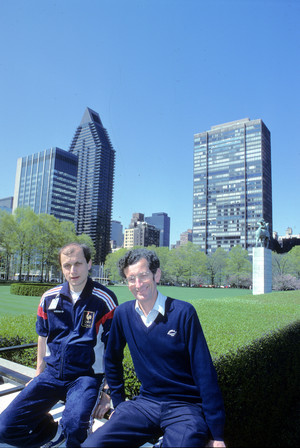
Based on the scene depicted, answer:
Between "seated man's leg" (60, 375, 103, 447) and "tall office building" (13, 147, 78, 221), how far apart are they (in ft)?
373

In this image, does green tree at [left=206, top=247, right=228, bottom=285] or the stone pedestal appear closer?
the stone pedestal

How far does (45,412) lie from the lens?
2504 millimetres

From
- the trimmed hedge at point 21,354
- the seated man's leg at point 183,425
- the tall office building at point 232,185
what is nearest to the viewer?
the seated man's leg at point 183,425

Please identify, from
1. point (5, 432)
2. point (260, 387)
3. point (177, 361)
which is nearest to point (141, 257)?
point (177, 361)

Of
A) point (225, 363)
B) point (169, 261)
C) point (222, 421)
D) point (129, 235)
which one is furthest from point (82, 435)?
point (129, 235)

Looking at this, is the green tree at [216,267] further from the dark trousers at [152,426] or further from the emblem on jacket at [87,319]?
the dark trousers at [152,426]

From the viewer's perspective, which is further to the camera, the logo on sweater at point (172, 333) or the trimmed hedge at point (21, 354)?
the trimmed hedge at point (21, 354)

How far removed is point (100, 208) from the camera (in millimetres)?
150875

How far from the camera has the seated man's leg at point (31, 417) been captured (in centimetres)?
234

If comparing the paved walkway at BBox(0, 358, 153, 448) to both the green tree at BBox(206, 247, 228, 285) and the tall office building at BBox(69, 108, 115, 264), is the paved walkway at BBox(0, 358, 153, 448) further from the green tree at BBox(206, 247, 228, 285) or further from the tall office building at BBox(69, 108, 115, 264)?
the tall office building at BBox(69, 108, 115, 264)

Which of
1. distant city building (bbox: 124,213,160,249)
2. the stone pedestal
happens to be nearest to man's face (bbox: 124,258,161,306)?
the stone pedestal

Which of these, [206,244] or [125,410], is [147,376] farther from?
[206,244]

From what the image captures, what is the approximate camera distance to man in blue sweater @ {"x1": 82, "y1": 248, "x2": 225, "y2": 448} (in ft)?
6.06

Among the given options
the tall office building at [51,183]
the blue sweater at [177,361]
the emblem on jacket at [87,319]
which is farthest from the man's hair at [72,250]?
the tall office building at [51,183]
